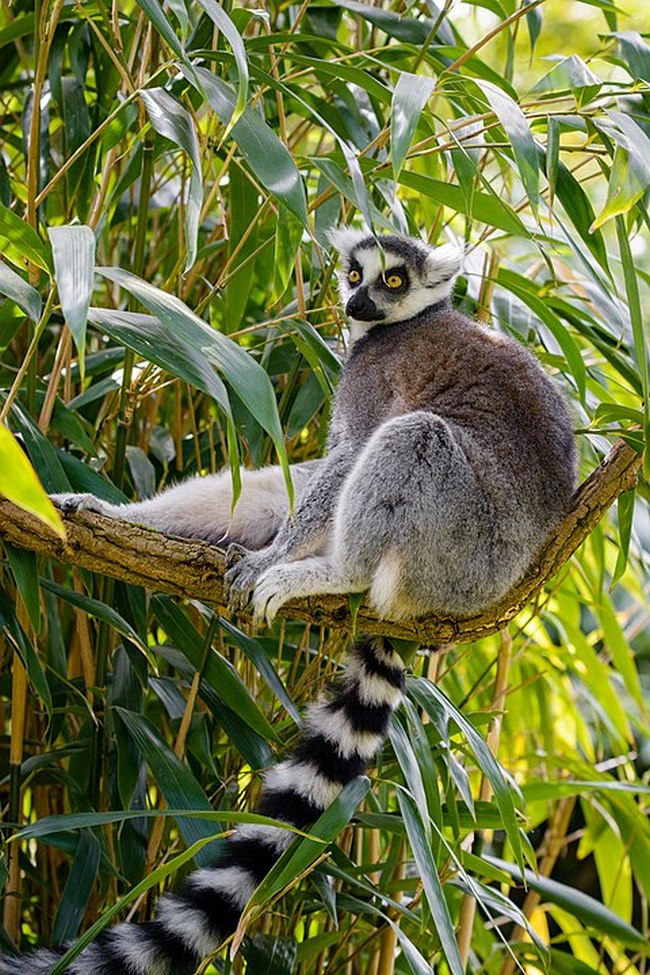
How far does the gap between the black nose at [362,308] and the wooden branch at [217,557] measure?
31.3 inches

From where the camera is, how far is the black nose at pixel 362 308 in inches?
116

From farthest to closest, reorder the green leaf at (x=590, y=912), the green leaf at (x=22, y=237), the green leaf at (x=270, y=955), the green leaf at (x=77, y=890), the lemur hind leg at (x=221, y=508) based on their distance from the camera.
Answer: the green leaf at (x=590, y=912), the lemur hind leg at (x=221, y=508), the green leaf at (x=270, y=955), the green leaf at (x=77, y=890), the green leaf at (x=22, y=237)

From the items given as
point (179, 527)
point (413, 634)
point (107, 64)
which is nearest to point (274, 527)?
point (179, 527)

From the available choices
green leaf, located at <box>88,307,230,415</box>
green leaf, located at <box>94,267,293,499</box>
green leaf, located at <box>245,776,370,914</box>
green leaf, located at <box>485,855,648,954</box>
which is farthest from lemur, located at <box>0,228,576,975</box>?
green leaf, located at <box>485,855,648,954</box>

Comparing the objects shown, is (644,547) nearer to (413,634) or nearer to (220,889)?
(413,634)

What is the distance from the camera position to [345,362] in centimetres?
302

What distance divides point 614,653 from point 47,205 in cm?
212

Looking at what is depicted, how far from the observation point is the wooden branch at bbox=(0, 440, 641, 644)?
2.08 m

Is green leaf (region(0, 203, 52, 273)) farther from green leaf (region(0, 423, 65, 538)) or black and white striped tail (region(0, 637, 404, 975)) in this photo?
black and white striped tail (region(0, 637, 404, 975))

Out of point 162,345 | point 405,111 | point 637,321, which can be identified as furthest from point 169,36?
point 637,321

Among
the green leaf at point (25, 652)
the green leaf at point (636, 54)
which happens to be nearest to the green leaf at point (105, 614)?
the green leaf at point (25, 652)

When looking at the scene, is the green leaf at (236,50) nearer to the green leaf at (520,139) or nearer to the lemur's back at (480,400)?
the green leaf at (520,139)

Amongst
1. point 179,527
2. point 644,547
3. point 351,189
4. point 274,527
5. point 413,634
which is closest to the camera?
point 351,189

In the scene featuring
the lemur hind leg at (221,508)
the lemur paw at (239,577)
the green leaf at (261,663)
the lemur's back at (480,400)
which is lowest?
the green leaf at (261,663)
